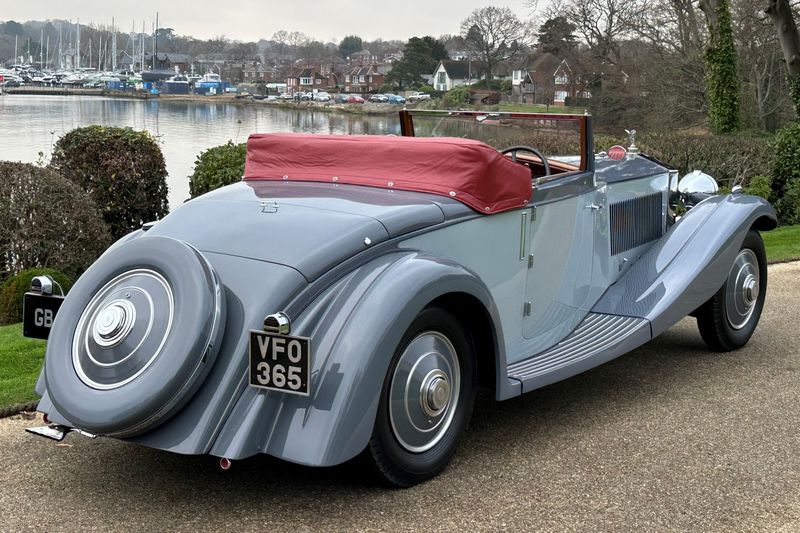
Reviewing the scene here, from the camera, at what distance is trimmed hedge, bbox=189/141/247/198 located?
10133 mm

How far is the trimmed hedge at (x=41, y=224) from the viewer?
7.69 metres

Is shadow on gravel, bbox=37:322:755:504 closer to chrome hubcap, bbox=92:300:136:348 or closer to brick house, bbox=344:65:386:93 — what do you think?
chrome hubcap, bbox=92:300:136:348

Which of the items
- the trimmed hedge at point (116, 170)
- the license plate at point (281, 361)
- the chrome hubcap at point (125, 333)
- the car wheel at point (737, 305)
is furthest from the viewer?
the trimmed hedge at point (116, 170)

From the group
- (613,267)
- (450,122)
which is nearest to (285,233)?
(450,122)

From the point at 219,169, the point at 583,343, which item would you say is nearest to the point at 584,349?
the point at 583,343

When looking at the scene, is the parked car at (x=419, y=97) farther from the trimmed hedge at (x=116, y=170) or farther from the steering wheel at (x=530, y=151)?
the steering wheel at (x=530, y=151)

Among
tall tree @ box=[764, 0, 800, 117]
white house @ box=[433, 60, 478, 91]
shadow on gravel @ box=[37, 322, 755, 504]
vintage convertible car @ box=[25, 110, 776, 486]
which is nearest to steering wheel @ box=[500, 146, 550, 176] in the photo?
vintage convertible car @ box=[25, 110, 776, 486]

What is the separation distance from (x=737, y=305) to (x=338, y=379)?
3.62 m

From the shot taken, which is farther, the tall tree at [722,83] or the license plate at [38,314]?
the tall tree at [722,83]

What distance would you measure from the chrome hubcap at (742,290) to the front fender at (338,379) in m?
3.04

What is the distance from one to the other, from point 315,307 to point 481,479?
1056 mm

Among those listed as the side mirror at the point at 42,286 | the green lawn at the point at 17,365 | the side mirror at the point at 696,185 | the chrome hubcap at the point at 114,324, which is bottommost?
the green lawn at the point at 17,365

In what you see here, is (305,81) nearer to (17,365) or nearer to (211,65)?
(211,65)

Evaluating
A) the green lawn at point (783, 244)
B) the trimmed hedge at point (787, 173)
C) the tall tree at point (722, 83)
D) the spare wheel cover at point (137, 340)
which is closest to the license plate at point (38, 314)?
the spare wheel cover at point (137, 340)
